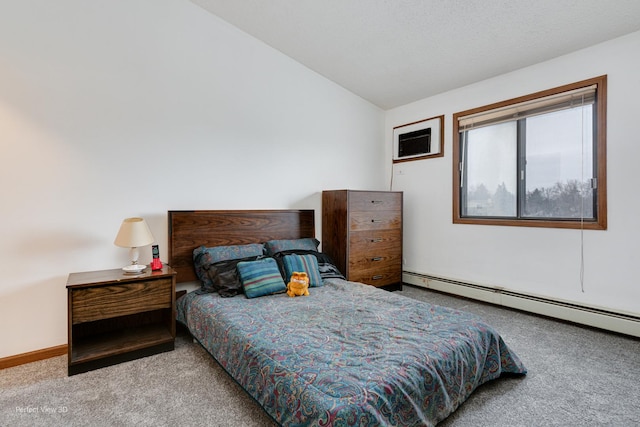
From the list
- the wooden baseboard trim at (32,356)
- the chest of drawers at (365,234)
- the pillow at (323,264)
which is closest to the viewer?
the wooden baseboard trim at (32,356)

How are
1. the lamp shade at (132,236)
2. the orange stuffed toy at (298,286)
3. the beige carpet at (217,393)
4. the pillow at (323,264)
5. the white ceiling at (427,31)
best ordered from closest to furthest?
the beige carpet at (217,393) < the lamp shade at (132,236) < the white ceiling at (427,31) < the orange stuffed toy at (298,286) < the pillow at (323,264)

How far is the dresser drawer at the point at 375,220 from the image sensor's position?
12.3 ft

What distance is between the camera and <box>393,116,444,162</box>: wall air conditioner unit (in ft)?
13.6

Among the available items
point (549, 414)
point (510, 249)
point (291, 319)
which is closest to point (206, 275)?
point (291, 319)

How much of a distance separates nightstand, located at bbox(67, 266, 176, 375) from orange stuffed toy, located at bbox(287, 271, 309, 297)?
36.3 inches

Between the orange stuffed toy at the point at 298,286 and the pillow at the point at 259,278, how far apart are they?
0.09m

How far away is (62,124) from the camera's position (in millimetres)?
2465

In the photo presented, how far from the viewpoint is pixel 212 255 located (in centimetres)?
292

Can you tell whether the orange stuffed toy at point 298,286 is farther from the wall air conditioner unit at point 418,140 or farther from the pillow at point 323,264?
the wall air conditioner unit at point 418,140

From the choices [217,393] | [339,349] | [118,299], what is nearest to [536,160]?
[339,349]

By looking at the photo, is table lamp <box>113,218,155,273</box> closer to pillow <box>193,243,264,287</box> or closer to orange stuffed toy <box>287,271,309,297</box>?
pillow <box>193,243,264,287</box>

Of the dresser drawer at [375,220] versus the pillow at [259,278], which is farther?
the dresser drawer at [375,220]

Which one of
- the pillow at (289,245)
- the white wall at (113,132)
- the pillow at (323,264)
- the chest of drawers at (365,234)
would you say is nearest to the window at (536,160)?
the chest of drawers at (365,234)

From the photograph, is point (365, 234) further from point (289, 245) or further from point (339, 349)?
point (339, 349)
